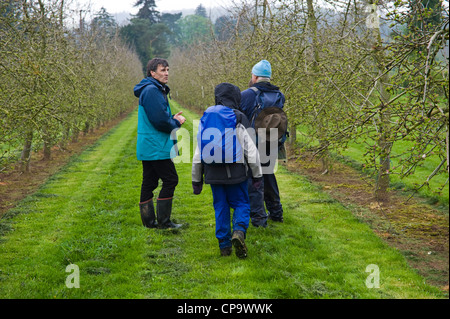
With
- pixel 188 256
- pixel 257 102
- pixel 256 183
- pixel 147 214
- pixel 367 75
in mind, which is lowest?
pixel 188 256

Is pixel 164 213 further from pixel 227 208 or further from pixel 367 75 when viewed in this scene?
pixel 367 75

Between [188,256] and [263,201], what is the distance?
1345mm

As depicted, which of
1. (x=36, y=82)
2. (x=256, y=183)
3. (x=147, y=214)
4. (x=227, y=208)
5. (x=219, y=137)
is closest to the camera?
(x=219, y=137)

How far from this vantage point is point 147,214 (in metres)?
5.71

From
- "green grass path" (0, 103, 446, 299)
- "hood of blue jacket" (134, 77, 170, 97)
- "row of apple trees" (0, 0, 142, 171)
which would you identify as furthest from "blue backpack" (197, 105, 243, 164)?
"row of apple trees" (0, 0, 142, 171)

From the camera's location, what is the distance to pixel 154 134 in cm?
539

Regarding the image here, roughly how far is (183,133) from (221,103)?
1381 cm

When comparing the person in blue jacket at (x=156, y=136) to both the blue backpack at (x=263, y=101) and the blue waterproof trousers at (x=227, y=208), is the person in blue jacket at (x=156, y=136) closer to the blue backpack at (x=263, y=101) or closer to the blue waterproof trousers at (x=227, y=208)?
the blue backpack at (x=263, y=101)

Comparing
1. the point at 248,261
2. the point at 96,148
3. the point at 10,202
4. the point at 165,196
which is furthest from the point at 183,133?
the point at 248,261

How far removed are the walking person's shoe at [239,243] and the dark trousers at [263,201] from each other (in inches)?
34.9

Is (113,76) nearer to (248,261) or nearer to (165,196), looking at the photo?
(165,196)

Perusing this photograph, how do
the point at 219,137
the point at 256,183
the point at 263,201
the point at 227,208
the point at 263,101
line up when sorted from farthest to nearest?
the point at 263,201 → the point at 263,101 → the point at 256,183 → the point at 227,208 → the point at 219,137

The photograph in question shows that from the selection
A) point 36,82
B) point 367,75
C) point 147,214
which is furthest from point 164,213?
point 36,82
